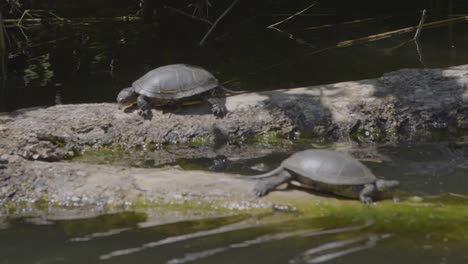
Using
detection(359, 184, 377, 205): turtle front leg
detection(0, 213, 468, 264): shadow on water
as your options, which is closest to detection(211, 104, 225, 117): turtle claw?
detection(0, 213, 468, 264): shadow on water

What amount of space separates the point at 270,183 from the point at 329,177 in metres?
0.43

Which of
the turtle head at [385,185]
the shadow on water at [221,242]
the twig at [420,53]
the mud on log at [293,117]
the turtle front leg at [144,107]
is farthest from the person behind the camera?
the twig at [420,53]

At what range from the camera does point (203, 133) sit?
6.93m

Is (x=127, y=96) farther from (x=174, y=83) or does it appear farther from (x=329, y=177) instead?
(x=329, y=177)

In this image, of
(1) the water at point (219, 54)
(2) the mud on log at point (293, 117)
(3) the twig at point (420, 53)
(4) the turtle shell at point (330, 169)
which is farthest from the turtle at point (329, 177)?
(3) the twig at point (420, 53)

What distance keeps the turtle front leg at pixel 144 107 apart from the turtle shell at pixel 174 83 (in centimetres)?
9

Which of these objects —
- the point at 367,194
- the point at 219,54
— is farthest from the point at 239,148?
the point at 219,54

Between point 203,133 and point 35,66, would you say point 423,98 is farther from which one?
point 35,66

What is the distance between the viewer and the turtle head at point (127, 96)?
6923mm

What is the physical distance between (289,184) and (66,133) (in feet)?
8.26

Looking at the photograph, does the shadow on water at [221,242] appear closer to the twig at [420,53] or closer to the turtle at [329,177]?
the turtle at [329,177]

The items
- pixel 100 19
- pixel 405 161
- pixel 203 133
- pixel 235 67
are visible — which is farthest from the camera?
Answer: pixel 100 19

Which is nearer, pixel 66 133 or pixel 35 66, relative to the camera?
pixel 66 133

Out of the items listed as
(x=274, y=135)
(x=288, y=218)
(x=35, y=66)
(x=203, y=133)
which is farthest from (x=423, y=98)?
(x=35, y=66)
